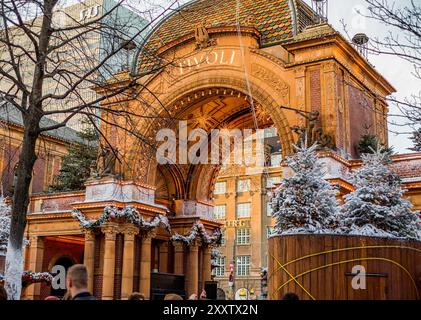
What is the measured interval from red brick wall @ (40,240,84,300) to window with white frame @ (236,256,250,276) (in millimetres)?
26749

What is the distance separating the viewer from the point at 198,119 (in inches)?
1248

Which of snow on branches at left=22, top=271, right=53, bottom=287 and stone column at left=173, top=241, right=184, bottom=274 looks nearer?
snow on branches at left=22, top=271, right=53, bottom=287

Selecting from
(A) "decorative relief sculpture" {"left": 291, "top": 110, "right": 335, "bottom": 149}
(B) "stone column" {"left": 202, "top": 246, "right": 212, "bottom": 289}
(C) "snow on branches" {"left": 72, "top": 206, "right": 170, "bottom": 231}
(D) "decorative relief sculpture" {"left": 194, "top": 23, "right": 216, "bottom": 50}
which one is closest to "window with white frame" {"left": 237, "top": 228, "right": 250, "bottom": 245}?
(B) "stone column" {"left": 202, "top": 246, "right": 212, "bottom": 289}

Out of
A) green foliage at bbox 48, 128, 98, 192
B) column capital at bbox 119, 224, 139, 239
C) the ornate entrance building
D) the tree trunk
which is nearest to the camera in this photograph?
the tree trunk

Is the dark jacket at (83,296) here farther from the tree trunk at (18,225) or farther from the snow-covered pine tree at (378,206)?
the snow-covered pine tree at (378,206)

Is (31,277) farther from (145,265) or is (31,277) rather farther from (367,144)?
(367,144)

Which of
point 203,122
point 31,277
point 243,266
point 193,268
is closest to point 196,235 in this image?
point 193,268

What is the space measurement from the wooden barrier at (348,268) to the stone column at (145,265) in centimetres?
1692

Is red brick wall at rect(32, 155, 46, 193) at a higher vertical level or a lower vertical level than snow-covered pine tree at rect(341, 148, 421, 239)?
higher

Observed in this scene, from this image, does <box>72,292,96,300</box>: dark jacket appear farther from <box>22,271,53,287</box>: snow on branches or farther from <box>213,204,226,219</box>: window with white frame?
<box>213,204,226,219</box>: window with white frame

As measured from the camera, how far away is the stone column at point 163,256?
108 feet

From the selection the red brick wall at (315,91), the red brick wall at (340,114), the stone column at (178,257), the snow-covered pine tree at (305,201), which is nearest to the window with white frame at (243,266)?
the stone column at (178,257)

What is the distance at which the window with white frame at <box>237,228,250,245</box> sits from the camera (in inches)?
2452

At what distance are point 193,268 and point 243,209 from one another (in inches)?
1254
